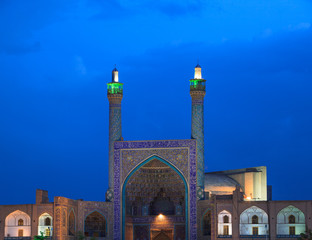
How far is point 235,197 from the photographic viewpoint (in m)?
34.6

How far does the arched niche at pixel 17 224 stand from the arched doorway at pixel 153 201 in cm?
578

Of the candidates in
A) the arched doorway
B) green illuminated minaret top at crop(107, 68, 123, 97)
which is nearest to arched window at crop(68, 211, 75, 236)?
the arched doorway

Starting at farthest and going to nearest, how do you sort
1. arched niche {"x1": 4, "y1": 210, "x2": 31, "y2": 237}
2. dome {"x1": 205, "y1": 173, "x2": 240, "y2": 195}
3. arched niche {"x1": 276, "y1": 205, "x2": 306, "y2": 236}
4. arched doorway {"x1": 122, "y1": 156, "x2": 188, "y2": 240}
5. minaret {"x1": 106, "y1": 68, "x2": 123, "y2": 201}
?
dome {"x1": 205, "y1": 173, "x2": 240, "y2": 195}, arched doorway {"x1": 122, "y1": 156, "x2": 188, "y2": 240}, minaret {"x1": 106, "y1": 68, "x2": 123, "y2": 201}, arched niche {"x1": 4, "y1": 210, "x2": 31, "y2": 237}, arched niche {"x1": 276, "y1": 205, "x2": 306, "y2": 236}

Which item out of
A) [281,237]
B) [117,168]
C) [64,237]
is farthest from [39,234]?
[281,237]

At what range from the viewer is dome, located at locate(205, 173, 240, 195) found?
4019 centimetres

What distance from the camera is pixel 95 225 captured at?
3794 centimetres

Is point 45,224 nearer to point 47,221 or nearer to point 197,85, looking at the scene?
point 47,221

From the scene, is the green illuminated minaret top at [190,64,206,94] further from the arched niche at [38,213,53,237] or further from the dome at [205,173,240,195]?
the arched niche at [38,213,53,237]

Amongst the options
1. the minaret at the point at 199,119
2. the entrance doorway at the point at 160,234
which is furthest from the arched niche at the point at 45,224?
the minaret at the point at 199,119

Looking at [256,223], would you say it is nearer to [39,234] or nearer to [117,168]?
[117,168]

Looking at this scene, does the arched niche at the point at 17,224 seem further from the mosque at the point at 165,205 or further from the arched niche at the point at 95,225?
the arched niche at the point at 95,225

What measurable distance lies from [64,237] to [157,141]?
7.17 m

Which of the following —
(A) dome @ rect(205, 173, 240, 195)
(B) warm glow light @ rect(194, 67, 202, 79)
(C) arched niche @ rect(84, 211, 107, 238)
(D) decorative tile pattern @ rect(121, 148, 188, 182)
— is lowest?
(C) arched niche @ rect(84, 211, 107, 238)

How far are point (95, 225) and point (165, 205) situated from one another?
4.62 meters
